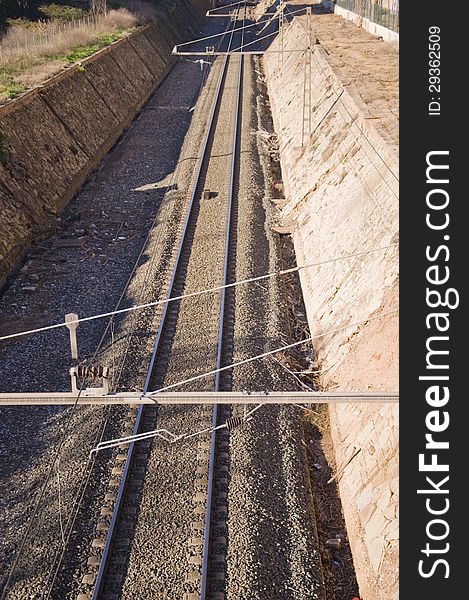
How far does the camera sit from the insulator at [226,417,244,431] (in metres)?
13.8

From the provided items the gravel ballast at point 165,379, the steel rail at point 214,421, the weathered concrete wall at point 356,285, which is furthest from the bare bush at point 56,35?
the weathered concrete wall at point 356,285

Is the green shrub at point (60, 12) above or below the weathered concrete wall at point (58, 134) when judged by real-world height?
above

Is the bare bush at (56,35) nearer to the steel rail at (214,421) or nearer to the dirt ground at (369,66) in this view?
the dirt ground at (369,66)

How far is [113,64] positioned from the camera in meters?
43.5

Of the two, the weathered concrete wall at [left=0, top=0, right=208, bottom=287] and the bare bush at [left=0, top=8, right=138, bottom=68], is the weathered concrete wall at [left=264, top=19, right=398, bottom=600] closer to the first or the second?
the weathered concrete wall at [left=0, top=0, right=208, bottom=287]

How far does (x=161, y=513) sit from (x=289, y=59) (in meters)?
38.4

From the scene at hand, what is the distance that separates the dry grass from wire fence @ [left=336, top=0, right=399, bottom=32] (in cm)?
1493

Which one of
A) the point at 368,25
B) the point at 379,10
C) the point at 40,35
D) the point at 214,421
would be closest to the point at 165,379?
the point at 214,421

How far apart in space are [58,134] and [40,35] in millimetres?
19840

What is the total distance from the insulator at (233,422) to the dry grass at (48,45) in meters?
18.4

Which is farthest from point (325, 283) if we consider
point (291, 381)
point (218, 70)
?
point (218, 70)

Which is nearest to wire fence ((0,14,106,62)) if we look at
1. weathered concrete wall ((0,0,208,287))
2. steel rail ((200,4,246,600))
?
weathered concrete wall ((0,0,208,287))

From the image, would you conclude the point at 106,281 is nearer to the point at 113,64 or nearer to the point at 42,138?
the point at 42,138

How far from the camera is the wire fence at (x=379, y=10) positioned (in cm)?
4366
